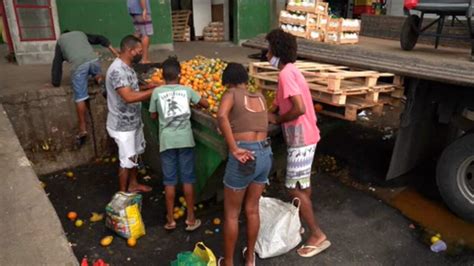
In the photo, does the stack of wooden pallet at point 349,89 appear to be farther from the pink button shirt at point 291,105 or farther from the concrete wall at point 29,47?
the concrete wall at point 29,47

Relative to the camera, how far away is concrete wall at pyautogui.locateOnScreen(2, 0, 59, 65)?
749cm

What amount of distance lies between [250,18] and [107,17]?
4245 mm

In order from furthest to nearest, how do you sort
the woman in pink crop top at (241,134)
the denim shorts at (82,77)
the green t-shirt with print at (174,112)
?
the denim shorts at (82,77) < the green t-shirt with print at (174,112) < the woman in pink crop top at (241,134)

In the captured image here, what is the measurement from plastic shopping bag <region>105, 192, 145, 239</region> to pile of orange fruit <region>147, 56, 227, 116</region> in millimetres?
1205

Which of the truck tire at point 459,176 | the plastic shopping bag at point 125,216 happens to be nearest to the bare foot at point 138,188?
the plastic shopping bag at point 125,216

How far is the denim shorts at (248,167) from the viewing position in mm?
2947

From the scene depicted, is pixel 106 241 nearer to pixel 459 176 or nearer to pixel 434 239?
pixel 434 239

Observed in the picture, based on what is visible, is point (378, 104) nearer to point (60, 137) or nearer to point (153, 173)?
point (153, 173)

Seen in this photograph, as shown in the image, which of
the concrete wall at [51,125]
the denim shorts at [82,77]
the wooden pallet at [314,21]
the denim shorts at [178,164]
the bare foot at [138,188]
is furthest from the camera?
the wooden pallet at [314,21]

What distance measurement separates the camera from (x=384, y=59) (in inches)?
165

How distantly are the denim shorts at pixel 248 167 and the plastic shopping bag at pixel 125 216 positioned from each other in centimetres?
130

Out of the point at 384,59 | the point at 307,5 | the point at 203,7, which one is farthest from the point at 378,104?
the point at 203,7

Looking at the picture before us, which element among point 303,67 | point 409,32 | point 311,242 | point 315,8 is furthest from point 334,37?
point 311,242

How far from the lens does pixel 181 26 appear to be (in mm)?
12375
